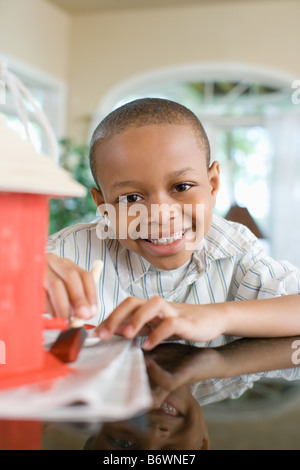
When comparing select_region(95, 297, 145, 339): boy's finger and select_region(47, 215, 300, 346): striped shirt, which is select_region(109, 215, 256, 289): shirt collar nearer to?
select_region(47, 215, 300, 346): striped shirt

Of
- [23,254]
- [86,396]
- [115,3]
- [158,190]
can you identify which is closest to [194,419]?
[86,396]

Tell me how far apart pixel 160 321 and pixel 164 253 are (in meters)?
0.36

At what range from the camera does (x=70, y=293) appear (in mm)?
541

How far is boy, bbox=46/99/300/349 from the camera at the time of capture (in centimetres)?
56

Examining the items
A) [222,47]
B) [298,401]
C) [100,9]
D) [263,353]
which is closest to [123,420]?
[298,401]

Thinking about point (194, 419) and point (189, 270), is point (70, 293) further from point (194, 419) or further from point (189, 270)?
point (189, 270)

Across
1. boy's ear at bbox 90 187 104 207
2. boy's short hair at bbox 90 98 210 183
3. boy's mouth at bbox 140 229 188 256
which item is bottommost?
boy's mouth at bbox 140 229 188 256

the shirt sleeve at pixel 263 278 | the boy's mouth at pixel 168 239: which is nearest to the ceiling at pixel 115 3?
the shirt sleeve at pixel 263 278

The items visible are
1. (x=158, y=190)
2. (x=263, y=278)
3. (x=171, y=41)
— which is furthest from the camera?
(x=171, y=41)

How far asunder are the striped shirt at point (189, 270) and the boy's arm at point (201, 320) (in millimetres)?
275

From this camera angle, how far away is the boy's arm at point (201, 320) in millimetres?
525

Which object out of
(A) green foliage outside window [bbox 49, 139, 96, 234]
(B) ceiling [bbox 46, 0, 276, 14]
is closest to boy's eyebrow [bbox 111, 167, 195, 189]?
(A) green foliage outside window [bbox 49, 139, 96, 234]

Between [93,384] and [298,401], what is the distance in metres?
0.18

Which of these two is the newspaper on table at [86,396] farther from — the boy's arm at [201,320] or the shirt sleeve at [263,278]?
the shirt sleeve at [263,278]
